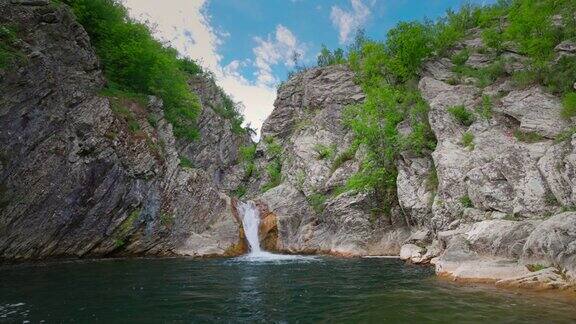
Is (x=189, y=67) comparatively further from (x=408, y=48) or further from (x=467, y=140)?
(x=467, y=140)

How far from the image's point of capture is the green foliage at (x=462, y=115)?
32500mm

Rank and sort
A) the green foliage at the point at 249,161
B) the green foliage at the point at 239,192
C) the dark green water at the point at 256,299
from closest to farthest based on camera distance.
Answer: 1. the dark green water at the point at 256,299
2. the green foliage at the point at 239,192
3. the green foliage at the point at 249,161

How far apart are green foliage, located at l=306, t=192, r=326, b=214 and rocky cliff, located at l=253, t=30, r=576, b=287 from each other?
0.47 ft

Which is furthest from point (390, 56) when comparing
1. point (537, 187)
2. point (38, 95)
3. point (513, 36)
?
point (38, 95)

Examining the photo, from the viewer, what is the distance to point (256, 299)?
14.2 m

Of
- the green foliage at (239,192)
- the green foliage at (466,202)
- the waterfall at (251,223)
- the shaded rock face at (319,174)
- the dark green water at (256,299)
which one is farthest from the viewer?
the green foliage at (239,192)

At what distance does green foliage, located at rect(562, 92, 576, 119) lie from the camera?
26.3m

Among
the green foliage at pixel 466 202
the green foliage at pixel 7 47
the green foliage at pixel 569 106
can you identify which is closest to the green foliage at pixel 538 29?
the green foliage at pixel 569 106

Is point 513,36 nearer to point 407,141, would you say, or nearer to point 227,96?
point 407,141

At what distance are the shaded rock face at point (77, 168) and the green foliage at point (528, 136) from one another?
83.9 feet

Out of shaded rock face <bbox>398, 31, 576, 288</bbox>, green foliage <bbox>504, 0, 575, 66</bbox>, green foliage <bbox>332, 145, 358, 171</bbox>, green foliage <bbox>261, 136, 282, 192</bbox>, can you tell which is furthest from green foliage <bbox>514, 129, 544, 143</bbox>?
green foliage <bbox>261, 136, 282, 192</bbox>

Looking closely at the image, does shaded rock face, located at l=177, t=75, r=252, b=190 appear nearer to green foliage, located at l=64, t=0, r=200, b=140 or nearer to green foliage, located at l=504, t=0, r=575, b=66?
green foliage, located at l=64, t=0, r=200, b=140

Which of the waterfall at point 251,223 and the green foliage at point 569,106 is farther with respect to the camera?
the waterfall at point 251,223

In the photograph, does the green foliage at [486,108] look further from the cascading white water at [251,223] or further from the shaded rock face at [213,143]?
the shaded rock face at [213,143]
